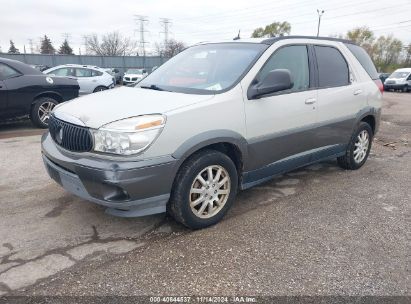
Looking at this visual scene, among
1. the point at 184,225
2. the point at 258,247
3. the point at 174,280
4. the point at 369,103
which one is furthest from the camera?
the point at 369,103

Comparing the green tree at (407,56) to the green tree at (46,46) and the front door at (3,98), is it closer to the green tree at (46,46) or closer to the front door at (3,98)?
the front door at (3,98)

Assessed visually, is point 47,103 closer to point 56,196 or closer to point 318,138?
point 56,196

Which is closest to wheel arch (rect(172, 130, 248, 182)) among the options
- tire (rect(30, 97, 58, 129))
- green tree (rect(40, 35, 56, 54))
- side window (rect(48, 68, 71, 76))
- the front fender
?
the front fender

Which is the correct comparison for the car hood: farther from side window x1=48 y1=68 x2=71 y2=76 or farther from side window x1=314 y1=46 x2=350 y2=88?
side window x1=48 y1=68 x2=71 y2=76

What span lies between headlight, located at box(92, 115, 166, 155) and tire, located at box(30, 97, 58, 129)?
565 cm

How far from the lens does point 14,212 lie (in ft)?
12.4

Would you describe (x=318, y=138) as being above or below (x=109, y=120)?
below

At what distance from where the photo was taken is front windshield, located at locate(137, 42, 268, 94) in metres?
3.64

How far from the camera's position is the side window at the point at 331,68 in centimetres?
445

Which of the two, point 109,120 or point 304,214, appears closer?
point 109,120

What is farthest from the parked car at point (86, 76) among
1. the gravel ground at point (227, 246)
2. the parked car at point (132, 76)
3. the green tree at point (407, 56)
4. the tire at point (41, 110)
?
the green tree at point (407, 56)

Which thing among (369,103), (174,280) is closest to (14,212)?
(174,280)

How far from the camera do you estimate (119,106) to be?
325 centimetres

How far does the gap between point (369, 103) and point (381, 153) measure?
1859mm
